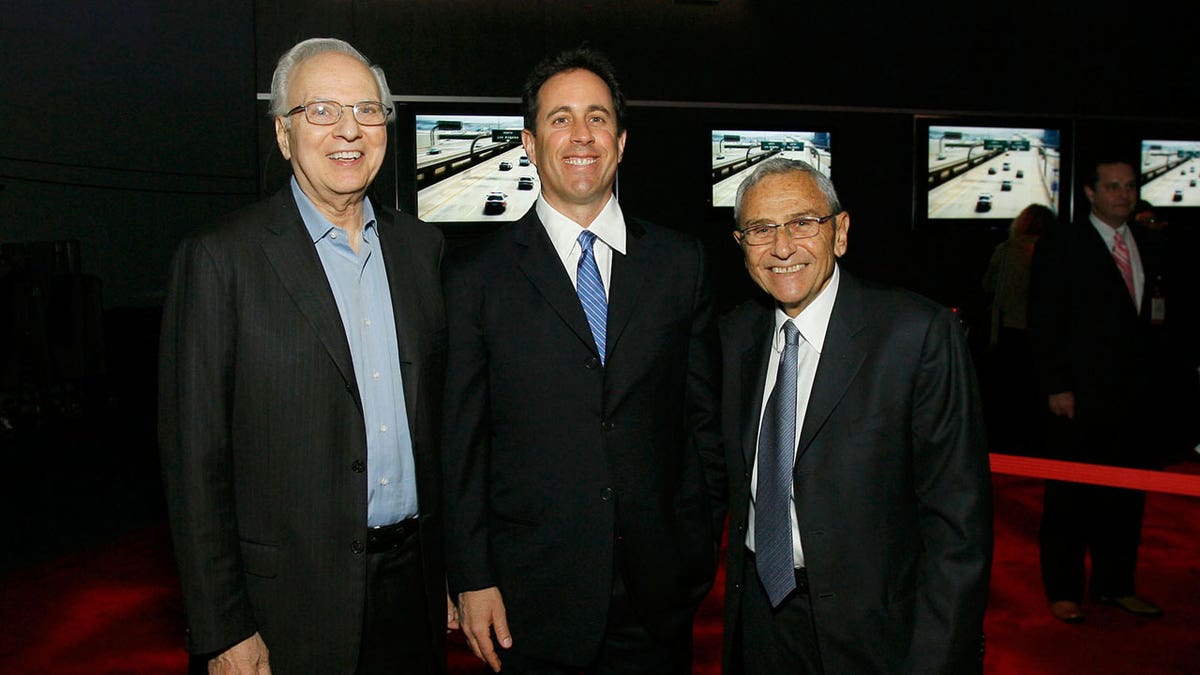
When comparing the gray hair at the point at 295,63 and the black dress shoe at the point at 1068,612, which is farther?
the black dress shoe at the point at 1068,612

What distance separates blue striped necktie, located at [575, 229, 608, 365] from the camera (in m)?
2.01

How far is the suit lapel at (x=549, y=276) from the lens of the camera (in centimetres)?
197

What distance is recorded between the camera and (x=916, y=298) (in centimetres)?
190

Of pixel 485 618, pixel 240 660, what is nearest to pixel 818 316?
pixel 485 618

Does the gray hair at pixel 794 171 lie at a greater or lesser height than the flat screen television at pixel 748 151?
lesser

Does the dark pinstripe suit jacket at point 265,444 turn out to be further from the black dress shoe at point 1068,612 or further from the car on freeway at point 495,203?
the car on freeway at point 495,203

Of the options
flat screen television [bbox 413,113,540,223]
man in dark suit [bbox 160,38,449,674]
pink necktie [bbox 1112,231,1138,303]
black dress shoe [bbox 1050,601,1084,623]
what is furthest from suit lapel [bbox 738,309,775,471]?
flat screen television [bbox 413,113,540,223]

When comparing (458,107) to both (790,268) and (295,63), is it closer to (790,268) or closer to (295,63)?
(295,63)

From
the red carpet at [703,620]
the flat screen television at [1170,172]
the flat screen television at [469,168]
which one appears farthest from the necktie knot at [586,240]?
the flat screen television at [1170,172]

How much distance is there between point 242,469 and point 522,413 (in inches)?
22.6

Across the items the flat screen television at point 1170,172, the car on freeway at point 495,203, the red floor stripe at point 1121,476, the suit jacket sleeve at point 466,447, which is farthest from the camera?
the flat screen television at point 1170,172

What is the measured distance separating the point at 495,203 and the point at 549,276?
414 centimetres

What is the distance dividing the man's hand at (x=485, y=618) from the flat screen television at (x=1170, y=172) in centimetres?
712

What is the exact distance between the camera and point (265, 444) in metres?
1.81
